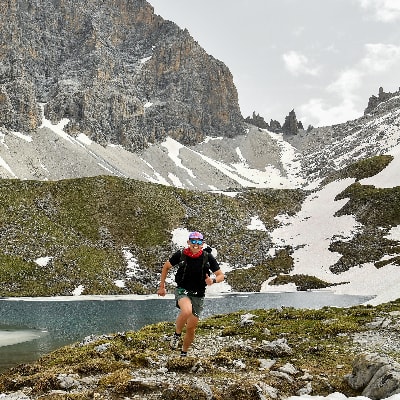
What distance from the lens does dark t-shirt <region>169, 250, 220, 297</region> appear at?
47.0 ft

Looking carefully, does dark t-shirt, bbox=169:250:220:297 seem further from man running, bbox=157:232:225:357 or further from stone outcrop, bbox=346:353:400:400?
stone outcrop, bbox=346:353:400:400

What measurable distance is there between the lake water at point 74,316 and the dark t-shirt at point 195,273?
65.7 feet

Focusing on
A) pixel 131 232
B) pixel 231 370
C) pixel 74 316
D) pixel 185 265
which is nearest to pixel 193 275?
pixel 185 265

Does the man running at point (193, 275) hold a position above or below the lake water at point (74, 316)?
above

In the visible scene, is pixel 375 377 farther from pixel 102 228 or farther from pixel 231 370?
pixel 102 228

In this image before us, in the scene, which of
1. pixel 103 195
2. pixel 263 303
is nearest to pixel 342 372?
pixel 263 303

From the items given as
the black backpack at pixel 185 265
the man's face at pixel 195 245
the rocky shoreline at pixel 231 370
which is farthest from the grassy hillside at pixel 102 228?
the man's face at pixel 195 245

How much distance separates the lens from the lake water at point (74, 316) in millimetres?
39312

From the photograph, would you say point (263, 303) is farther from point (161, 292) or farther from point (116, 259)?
point (161, 292)

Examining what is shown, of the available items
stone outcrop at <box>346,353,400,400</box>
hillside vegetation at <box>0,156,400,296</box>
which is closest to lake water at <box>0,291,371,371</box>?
hillside vegetation at <box>0,156,400,296</box>

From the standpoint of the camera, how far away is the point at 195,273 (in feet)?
47.0

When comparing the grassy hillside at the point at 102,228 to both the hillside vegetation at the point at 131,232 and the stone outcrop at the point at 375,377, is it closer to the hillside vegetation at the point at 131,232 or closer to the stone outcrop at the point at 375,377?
the hillside vegetation at the point at 131,232

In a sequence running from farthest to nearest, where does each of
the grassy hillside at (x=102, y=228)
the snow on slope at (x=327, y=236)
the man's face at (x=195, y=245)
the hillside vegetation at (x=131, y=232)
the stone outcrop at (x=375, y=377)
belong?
the hillside vegetation at (x=131, y=232) → the grassy hillside at (x=102, y=228) → the snow on slope at (x=327, y=236) → the man's face at (x=195, y=245) → the stone outcrop at (x=375, y=377)

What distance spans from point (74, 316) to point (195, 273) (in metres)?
53.3
